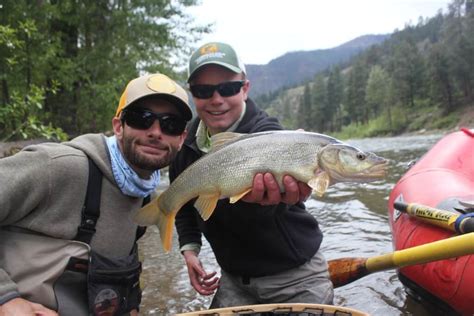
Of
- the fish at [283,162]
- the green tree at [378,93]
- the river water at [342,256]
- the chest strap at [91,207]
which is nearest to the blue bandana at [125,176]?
the chest strap at [91,207]

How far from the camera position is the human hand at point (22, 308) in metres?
2.35

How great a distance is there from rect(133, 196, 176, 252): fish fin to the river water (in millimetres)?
2178

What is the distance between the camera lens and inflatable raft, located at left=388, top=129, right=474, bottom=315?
3557mm

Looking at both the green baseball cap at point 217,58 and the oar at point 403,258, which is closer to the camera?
the oar at point 403,258

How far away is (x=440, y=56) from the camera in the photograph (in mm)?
69688

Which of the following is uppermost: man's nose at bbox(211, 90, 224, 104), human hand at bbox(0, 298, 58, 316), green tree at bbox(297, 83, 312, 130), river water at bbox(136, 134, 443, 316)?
man's nose at bbox(211, 90, 224, 104)

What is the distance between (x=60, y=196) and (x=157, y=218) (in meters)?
0.65

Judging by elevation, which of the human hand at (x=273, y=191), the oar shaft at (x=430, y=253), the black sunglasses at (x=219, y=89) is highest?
the black sunglasses at (x=219, y=89)

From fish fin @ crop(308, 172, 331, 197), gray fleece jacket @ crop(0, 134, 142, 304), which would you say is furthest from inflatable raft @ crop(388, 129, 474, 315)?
gray fleece jacket @ crop(0, 134, 142, 304)

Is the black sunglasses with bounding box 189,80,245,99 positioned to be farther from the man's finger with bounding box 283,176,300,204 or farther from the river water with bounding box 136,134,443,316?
the river water with bounding box 136,134,443,316

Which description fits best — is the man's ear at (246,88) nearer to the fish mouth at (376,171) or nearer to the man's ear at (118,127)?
the man's ear at (118,127)

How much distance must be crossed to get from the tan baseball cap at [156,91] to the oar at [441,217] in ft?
7.68

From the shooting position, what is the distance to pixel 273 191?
109 inches

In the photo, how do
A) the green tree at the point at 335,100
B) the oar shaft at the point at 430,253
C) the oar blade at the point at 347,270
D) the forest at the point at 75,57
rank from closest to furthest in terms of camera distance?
the oar shaft at the point at 430,253
the oar blade at the point at 347,270
the forest at the point at 75,57
the green tree at the point at 335,100
